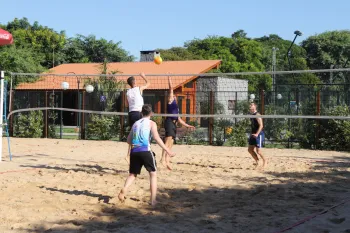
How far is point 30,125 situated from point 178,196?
536 inches

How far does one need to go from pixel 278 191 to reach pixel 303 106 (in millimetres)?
9361

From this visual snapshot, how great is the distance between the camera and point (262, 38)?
282 feet

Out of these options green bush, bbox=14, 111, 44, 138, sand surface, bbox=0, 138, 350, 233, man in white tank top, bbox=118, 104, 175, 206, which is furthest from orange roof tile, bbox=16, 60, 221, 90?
man in white tank top, bbox=118, 104, 175, 206

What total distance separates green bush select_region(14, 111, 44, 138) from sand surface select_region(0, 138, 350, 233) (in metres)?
8.30

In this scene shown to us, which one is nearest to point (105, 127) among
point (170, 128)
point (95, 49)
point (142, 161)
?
point (170, 128)

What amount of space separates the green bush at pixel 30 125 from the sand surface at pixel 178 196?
8.30 meters

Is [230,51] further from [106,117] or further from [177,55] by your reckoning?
[106,117]

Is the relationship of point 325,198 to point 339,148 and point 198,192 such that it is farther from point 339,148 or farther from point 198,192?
point 339,148

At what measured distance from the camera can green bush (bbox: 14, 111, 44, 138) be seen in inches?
766

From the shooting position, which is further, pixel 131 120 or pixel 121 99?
pixel 121 99

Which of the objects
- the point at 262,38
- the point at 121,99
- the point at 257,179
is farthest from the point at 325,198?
the point at 262,38

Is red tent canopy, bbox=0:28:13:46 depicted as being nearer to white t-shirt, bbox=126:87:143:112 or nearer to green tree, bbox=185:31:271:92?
white t-shirt, bbox=126:87:143:112

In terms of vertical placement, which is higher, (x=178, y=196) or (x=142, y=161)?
(x=142, y=161)

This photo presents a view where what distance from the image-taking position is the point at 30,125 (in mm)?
19453
